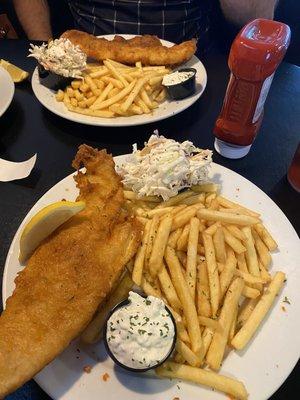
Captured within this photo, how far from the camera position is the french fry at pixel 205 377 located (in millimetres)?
1246

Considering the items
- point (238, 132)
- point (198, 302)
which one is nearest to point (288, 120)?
point (238, 132)

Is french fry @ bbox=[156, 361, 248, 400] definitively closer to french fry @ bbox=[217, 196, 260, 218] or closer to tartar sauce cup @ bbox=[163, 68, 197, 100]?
french fry @ bbox=[217, 196, 260, 218]

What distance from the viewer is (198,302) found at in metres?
1.45

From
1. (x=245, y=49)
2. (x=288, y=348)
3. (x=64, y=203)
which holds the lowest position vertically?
(x=288, y=348)

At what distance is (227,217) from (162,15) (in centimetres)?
211

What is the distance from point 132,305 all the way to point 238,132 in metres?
1.15

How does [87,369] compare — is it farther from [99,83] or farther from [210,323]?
[99,83]

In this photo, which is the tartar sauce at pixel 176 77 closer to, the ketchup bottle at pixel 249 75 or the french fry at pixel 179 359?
the ketchup bottle at pixel 249 75

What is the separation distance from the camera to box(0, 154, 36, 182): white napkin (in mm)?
2029

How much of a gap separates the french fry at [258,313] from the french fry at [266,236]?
0.42ft

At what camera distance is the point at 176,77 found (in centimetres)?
241

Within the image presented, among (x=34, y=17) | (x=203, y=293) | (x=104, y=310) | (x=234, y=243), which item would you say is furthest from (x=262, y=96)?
(x=34, y=17)

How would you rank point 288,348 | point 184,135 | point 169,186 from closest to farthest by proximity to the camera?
point 288,348 < point 169,186 < point 184,135

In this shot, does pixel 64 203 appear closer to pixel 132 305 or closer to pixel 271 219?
pixel 132 305
